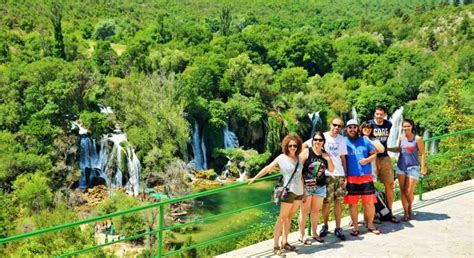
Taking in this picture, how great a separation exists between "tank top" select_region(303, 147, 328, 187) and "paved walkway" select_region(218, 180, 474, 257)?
0.99 meters

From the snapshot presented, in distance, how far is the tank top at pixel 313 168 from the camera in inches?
278

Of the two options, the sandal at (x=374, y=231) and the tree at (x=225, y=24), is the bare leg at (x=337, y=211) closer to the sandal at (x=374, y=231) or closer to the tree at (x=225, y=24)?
the sandal at (x=374, y=231)

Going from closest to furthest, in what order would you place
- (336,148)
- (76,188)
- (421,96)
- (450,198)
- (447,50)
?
(336,148) → (450,198) → (76,188) → (421,96) → (447,50)

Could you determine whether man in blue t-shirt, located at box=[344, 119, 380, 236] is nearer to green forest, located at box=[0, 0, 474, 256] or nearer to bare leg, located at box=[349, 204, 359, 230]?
bare leg, located at box=[349, 204, 359, 230]

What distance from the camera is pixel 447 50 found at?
81.9 m

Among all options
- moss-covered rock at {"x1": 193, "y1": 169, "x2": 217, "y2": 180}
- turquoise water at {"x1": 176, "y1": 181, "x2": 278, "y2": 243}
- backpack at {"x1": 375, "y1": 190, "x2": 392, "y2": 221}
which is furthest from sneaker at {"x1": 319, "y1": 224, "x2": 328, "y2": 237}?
moss-covered rock at {"x1": 193, "y1": 169, "x2": 217, "y2": 180}

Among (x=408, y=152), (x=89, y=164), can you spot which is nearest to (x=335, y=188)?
(x=408, y=152)

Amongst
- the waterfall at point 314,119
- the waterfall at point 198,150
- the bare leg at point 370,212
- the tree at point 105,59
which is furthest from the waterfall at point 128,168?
the bare leg at point 370,212

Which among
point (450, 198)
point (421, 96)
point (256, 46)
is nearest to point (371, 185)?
point (450, 198)

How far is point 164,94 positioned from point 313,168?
3465cm

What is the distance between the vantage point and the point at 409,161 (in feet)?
27.5

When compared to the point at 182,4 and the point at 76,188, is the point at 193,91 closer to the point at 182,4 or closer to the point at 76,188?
the point at 76,188

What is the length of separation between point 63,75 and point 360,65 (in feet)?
133

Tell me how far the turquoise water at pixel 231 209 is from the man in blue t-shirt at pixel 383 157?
681 inches
